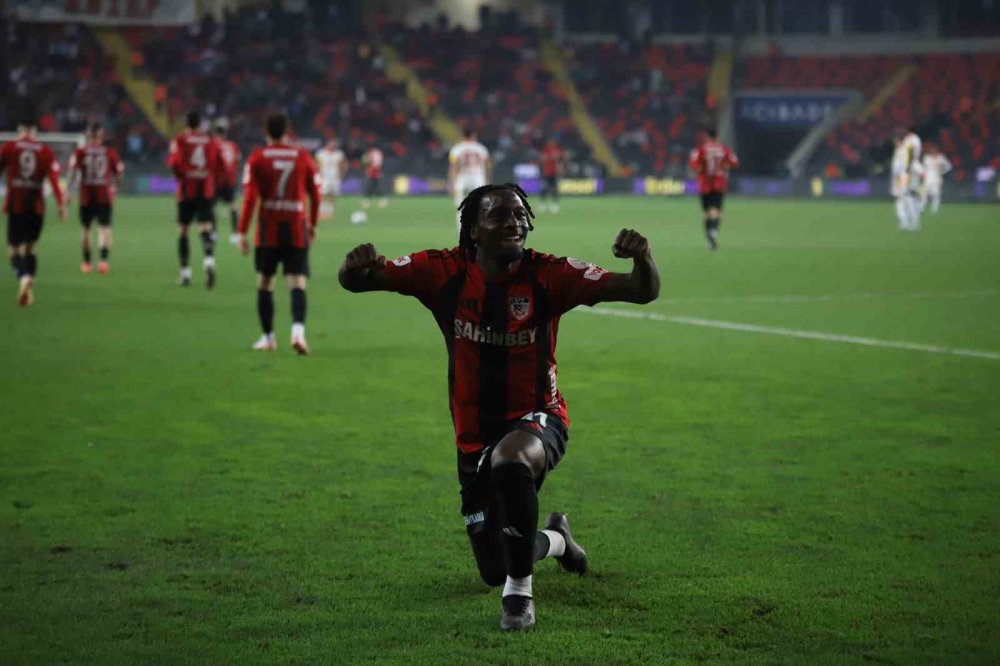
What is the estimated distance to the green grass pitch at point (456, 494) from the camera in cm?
504

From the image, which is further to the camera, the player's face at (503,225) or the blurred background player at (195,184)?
the blurred background player at (195,184)

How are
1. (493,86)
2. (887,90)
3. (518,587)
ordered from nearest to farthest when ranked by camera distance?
(518,587), (887,90), (493,86)

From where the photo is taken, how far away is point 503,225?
501 centimetres

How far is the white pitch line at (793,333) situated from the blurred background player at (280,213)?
428 cm

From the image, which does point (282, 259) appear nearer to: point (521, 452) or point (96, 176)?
point (521, 452)

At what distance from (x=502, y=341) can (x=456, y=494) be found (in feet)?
7.44

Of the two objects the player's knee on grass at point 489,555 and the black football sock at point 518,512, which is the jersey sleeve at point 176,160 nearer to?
the player's knee on grass at point 489,555

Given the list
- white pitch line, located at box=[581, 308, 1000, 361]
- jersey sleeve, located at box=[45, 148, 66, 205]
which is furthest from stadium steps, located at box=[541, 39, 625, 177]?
white pitch line, located at box=[581, 308, 1000, 361]

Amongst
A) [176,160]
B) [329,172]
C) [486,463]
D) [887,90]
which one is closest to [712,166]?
[176,160]

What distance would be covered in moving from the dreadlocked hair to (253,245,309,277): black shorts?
7.64 m

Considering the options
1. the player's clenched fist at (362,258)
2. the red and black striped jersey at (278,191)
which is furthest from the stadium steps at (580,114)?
the player's clenched fist at (362,258)

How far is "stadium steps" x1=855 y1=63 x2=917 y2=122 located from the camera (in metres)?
59.6

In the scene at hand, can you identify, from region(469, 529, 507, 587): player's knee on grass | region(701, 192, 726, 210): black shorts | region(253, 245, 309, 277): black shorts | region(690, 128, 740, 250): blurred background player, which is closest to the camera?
region(469, 529, 507, 587): player's knee on grass

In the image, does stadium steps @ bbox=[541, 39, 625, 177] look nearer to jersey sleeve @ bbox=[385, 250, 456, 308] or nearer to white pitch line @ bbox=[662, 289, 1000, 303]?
white pitch line @ bbox=[662, 289, 1000, 303]
